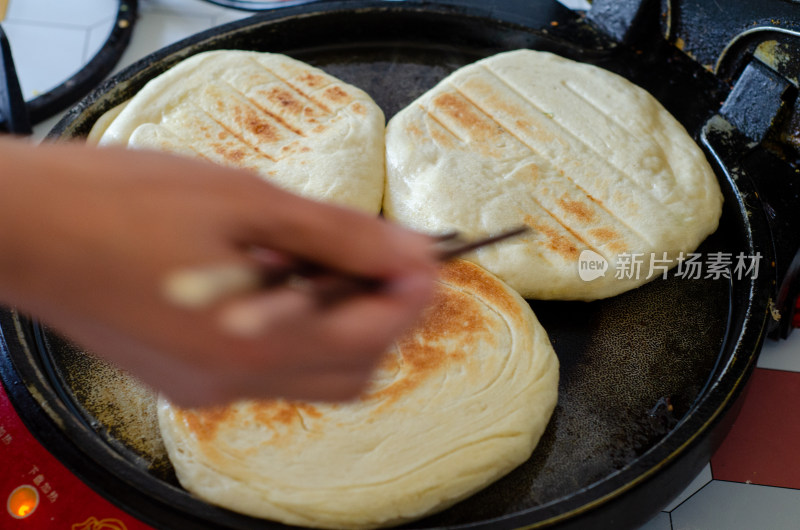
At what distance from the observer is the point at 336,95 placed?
64.3 inches

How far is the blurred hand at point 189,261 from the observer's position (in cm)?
59

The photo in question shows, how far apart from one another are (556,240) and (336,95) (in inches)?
25.7

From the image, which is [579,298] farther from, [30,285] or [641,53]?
[30,285]

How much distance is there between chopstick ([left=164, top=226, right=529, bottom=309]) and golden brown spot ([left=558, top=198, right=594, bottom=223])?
810 millimetres

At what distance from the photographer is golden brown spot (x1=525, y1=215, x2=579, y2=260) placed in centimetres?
137

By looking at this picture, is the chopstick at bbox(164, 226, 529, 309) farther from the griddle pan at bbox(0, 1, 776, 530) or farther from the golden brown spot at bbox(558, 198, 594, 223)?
the golden brown spot at bbox(558, 198, 594, 223)

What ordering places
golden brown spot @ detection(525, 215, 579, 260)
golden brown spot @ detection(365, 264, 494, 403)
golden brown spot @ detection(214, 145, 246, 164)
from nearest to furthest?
golden brown spot @ detection(365, 264, 494, 403) < golden brown spot @ detection(525, 215, 579, 260) < golden brown spot @ detection(214, 145, 246, 164)

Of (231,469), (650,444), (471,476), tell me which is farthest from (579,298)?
(231,469)

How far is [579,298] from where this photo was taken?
139cm

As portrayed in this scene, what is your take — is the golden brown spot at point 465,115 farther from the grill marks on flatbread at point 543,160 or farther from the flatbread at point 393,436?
the flatbread at point 393,436

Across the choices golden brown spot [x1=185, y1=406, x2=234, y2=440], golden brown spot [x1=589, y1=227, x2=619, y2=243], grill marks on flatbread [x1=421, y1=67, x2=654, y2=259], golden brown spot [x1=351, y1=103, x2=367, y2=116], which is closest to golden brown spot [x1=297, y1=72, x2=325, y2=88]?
golden brown spot [x1=351, y1=103, x2=367, y2=116]

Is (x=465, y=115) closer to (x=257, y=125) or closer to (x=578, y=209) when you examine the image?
(x=578, y=209)

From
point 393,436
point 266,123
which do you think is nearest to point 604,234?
A: point 393,436

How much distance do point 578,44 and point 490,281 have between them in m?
0.89
